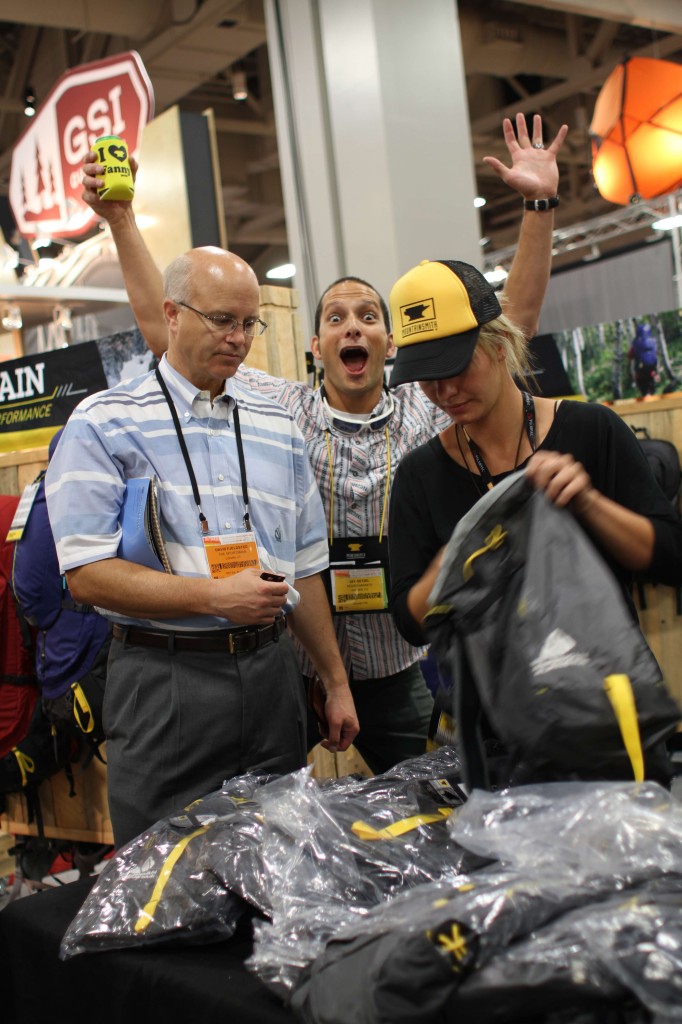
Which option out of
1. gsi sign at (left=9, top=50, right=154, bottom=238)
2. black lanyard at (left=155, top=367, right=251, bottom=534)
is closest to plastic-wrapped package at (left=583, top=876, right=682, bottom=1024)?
black lanyard at (left=155, top=367, right=251, bottom=534)

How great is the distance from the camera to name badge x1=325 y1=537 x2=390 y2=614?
259 centimetres

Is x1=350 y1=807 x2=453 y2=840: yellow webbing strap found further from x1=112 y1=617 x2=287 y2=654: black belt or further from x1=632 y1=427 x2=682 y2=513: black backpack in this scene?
x1=632 y1=427 x2=682 y2=513: black backpack

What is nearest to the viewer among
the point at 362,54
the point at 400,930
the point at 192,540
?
the point at 400,930

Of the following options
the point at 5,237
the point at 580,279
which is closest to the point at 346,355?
the point at 5,237

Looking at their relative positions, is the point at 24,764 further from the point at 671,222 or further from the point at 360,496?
the point at 671,222

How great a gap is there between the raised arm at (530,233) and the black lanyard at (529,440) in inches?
22.3

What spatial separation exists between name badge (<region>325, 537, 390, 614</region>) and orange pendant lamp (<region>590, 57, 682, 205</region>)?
4388mm

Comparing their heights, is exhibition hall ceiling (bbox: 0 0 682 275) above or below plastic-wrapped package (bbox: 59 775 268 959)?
above

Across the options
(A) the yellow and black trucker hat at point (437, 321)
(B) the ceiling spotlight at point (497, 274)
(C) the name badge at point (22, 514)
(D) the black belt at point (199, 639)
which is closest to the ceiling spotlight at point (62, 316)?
(C) the name badge at point (22, 514)

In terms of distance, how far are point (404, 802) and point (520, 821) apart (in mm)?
300

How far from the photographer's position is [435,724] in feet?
5.49

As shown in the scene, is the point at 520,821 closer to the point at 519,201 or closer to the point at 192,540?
the point at 192,540

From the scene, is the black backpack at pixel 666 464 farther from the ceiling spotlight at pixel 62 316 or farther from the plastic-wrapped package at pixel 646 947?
the ceiling spotlight at pixel 62 316

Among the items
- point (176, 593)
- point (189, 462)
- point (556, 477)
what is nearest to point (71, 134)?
point (189, 462)
